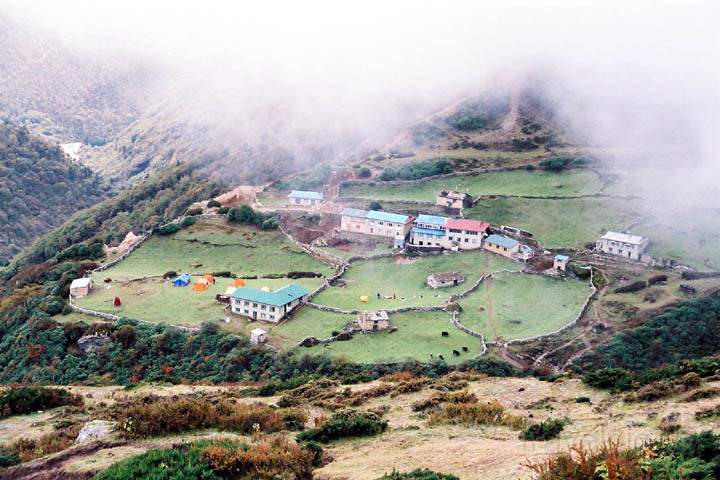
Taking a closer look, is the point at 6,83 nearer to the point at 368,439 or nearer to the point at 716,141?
the point at 716,141

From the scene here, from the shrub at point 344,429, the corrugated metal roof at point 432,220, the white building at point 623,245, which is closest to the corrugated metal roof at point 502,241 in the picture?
the corrugated metal roof at point 432,220

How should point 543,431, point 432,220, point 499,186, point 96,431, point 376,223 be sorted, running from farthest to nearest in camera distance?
point 499,186 < point 376,223 < point 432,220 < point 96,431 < point 543,431

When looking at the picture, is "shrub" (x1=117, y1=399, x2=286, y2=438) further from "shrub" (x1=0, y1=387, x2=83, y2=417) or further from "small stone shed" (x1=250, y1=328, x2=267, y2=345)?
"small stone shed" (x1=250, y1=328, x2=267, y2=345)

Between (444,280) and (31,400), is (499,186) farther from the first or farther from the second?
(31,400)

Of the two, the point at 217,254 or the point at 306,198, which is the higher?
the point at 306,198

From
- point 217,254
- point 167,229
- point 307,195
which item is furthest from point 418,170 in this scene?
point 167,229

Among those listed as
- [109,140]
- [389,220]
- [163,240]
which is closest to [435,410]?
[389,220]

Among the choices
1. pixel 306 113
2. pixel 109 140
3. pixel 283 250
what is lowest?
pixel 109 140
